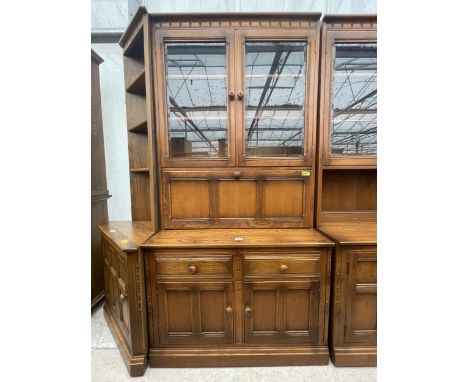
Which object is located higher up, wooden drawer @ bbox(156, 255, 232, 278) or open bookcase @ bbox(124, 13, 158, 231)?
open bookcase @ bbox(124, 13, 158, 231)

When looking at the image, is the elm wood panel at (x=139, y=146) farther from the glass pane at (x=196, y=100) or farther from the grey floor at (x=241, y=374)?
the grey floor at (x=241, y=374)

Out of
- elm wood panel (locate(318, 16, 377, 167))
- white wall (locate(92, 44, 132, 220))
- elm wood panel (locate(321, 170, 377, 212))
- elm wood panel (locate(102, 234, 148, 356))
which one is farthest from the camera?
white wall (locate(92, 44, 132, 220))

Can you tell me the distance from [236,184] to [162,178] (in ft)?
1.59

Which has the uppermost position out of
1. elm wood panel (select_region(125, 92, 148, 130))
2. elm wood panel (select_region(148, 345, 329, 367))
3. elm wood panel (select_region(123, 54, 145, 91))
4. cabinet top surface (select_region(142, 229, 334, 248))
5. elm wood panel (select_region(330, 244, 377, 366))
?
elm wood panel (select_region(123, 54, 145, 91))

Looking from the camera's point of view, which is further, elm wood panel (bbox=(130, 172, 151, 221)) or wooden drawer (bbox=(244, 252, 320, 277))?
elm wood panel (bbox=(130, 172, 151, 221))

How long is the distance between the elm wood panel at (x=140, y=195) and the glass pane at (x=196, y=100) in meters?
0.51

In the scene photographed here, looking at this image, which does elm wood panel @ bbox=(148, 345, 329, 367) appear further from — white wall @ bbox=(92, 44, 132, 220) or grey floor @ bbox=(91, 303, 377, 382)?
white wall @ bbox=(92, 44, 132, 220)

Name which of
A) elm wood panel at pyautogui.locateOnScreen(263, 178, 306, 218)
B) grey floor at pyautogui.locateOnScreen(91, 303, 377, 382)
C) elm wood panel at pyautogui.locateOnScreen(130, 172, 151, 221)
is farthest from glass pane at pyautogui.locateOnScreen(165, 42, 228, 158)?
grey floor at pyautogui.locateOnScreen(91, 303, 377, 382)

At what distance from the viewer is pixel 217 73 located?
4.54ft

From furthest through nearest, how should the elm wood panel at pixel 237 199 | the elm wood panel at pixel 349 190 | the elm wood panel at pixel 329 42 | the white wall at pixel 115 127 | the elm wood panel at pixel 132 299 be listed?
the white wall at pixel 115 127
the elm wood panel at pixel 349 190
the elm wood panel at pixel 237 199
the elm wood panel at pixel 329 42
the elm wood panel at pixel 132 299

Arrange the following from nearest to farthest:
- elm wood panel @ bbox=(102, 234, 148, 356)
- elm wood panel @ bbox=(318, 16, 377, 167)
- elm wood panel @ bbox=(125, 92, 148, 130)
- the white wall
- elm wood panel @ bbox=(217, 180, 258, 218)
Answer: elm wood panel @ bbox=(102, 234, 148, 356), elm wood panel @ bbox=(318, 16, 377, 167), elm wood panel @ bbox=(217, 180, 258, 218), elm wood panel @ bbox=(125, 92, 148, 130), the white wall

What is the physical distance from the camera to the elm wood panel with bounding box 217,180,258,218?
1.43 meters


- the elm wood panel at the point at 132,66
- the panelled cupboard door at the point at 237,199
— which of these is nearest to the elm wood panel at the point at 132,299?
the panelled cupboard door at the point at 237,199

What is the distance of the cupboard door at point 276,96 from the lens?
133 cm
